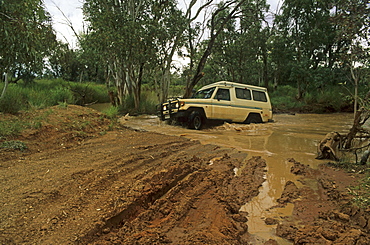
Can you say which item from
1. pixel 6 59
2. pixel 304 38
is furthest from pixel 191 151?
pixel 304 38

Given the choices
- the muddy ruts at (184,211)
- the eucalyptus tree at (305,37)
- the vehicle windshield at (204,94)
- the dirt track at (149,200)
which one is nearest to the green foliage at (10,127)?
the dirt track at (149,200)

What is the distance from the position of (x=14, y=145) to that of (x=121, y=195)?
348 cm

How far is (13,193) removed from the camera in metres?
2.99

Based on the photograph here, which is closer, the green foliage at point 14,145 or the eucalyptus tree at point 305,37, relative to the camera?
the green foliage at point 14,145

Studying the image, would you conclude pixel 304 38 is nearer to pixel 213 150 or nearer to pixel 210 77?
pixel 210 77

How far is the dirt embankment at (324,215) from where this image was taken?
2.26m

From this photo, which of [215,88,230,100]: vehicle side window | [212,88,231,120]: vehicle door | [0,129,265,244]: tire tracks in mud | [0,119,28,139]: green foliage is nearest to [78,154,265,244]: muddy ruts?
[0,129,265,244]: tire tracks in mud

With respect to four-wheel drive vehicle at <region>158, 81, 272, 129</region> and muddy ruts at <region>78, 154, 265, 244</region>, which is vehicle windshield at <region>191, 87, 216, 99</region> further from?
muddy ruts at <region>78, 154, 265, 244</region>

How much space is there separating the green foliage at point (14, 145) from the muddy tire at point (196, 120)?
20.6 feet

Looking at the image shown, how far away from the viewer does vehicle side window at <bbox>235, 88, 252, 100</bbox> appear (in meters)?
11.2

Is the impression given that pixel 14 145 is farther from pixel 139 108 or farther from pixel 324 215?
pixel 139 108

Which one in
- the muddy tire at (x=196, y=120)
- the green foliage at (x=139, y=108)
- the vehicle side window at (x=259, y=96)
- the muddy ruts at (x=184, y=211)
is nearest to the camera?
the muddy ruts at (x=184, y=211)

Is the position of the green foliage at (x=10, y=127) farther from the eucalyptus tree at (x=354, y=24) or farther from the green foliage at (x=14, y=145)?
the eucalyptus tree at (x=354, y=24)

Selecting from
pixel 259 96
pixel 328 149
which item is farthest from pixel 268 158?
pixel 259 96
